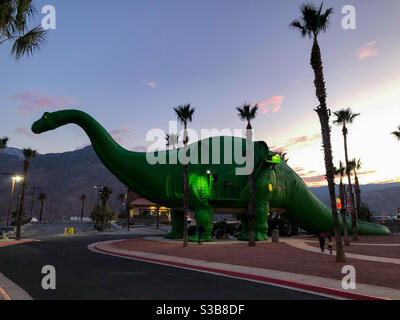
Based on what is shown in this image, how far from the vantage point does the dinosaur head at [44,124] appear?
1809 centimetres

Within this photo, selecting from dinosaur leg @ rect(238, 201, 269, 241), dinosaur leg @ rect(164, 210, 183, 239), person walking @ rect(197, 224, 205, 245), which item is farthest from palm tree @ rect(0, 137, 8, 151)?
dinosaur leg @ rect(238, 201, 269, 241)

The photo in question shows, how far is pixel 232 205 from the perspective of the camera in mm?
25719

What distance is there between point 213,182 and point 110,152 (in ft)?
26.9

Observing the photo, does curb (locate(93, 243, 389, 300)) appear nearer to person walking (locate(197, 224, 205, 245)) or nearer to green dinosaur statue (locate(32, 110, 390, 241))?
green dinosaur statue (locate(32, 110, 390, 241))

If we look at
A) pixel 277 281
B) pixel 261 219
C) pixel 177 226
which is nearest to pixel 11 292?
pixel 277 281

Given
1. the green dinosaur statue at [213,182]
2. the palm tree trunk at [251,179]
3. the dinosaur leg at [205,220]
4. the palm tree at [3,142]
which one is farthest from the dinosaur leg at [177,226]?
the palm tree at [3,142]

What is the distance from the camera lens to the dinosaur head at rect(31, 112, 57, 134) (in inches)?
712

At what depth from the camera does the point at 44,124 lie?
59.4ft

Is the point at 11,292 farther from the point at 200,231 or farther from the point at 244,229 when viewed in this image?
the point at 244,229

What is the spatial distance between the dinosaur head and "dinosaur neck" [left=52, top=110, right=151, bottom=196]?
0.56 feet

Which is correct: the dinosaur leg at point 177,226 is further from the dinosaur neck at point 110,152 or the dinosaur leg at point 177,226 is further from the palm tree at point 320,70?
the palm tree at point 320,70

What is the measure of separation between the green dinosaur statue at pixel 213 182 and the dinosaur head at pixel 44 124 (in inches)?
45.4
